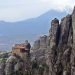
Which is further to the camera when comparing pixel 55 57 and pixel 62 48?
pixel 55 57

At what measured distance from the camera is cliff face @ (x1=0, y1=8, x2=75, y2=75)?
263ft

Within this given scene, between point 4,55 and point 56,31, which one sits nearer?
point 56,31

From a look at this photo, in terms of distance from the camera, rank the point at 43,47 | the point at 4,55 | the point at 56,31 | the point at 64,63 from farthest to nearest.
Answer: the point at 4,55 → the point at 43,47 → the point at 56,31 → the point at 64,63

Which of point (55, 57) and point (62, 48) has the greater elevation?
point (62, 48)

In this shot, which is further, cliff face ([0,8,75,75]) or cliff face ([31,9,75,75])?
cliff face ([0,8,75,75])

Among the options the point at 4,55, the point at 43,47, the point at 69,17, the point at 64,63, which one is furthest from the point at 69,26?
the point at 4,55

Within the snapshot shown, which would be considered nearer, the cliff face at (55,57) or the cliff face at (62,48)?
the cliff face at (62,48)

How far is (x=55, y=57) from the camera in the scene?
278 feet

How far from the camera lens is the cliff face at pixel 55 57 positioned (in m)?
80.2

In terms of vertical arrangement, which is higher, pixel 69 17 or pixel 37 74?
pixel 69 17

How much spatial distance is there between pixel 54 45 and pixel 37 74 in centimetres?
687

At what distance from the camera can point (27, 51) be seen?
96500mm

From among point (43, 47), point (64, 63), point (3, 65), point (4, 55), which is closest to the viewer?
point (64, 63)

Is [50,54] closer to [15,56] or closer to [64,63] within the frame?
[64,63]
